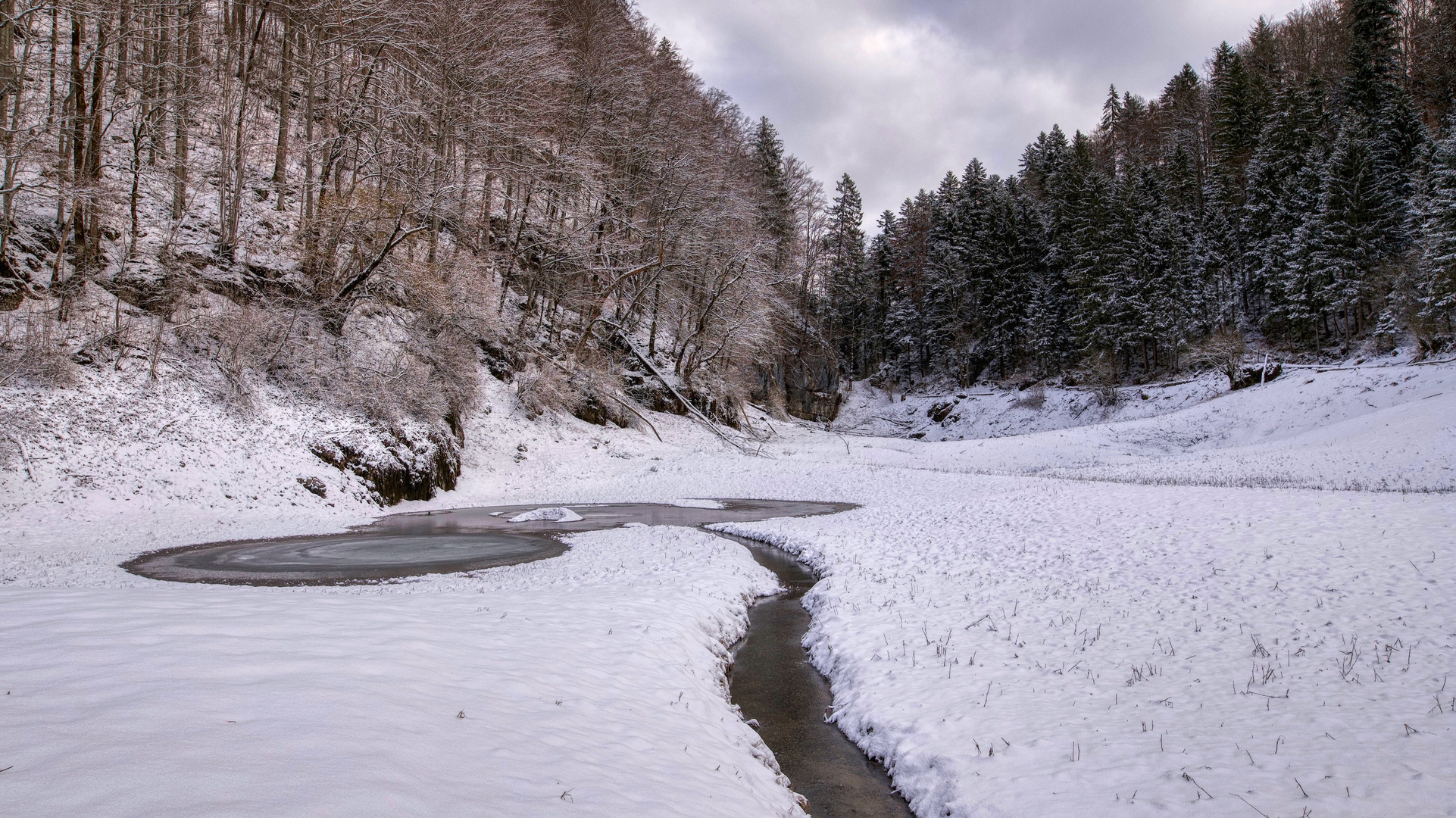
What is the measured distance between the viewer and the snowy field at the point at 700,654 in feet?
10.9

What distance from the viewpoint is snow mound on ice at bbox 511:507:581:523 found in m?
18.5

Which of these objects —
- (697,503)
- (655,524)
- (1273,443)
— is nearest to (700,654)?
(655,524)

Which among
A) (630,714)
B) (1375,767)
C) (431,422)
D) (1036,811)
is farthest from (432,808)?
(431,422)

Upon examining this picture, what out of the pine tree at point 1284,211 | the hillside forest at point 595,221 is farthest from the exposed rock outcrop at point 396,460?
the pine tree at point 1284,211

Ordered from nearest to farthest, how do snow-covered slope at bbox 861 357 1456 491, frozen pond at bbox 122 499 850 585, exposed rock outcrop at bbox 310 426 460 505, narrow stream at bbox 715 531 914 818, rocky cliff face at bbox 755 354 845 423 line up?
narrow stream at bbox 715 531 914 818 < frozen pond at bbox 122 499 850 585 < snow-covered slope at bbox 861 357 1456 491 < exposed rock outcrop at bbox 310 426 460 505 < rocky cliff face at bbox 755 354 845 423

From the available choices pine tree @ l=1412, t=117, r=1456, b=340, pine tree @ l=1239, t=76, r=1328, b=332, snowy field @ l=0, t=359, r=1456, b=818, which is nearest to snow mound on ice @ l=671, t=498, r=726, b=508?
snowy field @ l=0, t=359, r=1456, b=818

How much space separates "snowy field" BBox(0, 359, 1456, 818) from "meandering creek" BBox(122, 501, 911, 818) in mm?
383

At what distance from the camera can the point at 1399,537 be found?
32.8ft

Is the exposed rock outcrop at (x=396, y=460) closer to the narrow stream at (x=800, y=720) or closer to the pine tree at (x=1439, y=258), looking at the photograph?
the narrow stream at (x=800, y=720)

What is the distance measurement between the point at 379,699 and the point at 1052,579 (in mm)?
9869

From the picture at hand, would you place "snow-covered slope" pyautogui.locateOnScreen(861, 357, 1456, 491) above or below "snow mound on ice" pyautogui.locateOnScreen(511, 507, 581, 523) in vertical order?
above

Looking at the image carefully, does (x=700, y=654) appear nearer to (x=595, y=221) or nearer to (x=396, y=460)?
(x=396, y=460)

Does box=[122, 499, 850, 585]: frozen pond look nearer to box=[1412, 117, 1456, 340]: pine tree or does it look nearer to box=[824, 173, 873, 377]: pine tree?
box=[1412, 117, 1456, 340]: pine tree

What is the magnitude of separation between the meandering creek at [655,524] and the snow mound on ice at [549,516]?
172mm
